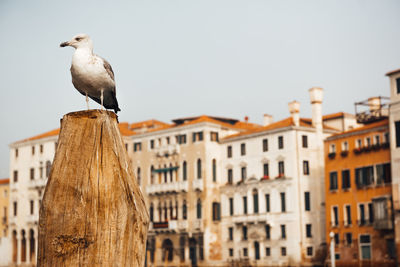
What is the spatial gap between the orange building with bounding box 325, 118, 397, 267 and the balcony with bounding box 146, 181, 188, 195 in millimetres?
13996

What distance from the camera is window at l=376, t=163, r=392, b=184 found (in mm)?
43594

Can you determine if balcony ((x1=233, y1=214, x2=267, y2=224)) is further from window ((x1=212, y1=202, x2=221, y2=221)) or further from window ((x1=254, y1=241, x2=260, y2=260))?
window ((x1=212, y1=202, x2=221, y2=221))

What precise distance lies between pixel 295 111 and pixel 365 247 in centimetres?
1279

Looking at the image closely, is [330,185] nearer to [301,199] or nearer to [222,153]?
[301,199]

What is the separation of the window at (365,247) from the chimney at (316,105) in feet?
35.5

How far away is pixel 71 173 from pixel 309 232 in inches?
1906

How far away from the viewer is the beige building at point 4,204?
72312 millimetres

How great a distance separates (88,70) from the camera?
4.63m

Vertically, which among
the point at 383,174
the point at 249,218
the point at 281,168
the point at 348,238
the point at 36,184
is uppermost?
the point at 36,184

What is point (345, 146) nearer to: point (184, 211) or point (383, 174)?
point (383, 174)

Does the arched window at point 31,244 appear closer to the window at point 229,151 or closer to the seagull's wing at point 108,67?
the window at point 229,151

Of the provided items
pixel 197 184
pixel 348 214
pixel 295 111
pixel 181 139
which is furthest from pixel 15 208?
pixel 348 214

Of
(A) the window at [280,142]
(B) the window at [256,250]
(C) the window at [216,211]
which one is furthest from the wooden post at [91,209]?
(C) the window at [216,211]

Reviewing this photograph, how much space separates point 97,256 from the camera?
3.51 metres
